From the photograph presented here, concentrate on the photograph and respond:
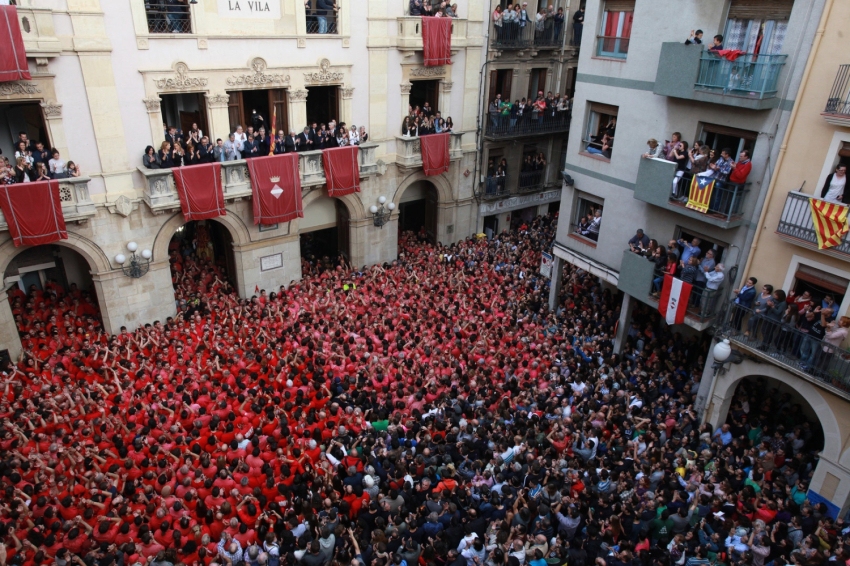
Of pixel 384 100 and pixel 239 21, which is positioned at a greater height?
pixel 239 21

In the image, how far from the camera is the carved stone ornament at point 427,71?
83.0ft

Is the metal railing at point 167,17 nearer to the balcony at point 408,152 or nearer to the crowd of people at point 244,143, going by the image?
the crowd of people at point 244,143

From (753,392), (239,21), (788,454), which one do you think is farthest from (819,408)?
(239,21)

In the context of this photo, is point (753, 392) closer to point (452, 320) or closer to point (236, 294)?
point (452, 320)

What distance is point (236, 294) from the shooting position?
78.8 feet

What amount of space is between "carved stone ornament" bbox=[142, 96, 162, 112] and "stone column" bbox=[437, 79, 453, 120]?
12.0m

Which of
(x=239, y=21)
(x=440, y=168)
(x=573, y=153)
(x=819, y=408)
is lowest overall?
(x=819, y=408)

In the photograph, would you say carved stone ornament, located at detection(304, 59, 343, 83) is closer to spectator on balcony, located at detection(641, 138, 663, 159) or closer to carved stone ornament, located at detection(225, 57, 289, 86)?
carved stone ornament, located at detection(225, 57, 289, 86)

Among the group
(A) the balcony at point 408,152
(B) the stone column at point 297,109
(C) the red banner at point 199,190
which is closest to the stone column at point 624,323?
(A) the balcony at point 408,152

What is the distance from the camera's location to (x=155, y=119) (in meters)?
19.9

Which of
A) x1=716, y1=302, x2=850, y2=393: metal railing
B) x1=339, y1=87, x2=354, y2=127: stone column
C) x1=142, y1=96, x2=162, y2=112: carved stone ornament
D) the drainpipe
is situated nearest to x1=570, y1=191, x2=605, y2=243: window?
the drainpipe

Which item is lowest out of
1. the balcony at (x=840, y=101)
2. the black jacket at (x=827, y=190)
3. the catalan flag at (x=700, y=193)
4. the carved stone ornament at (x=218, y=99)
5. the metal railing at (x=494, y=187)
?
the metal railing at (x=494, y=187)

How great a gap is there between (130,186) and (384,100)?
10.6 meters

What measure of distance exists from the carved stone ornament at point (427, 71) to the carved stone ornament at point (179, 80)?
911 cm
